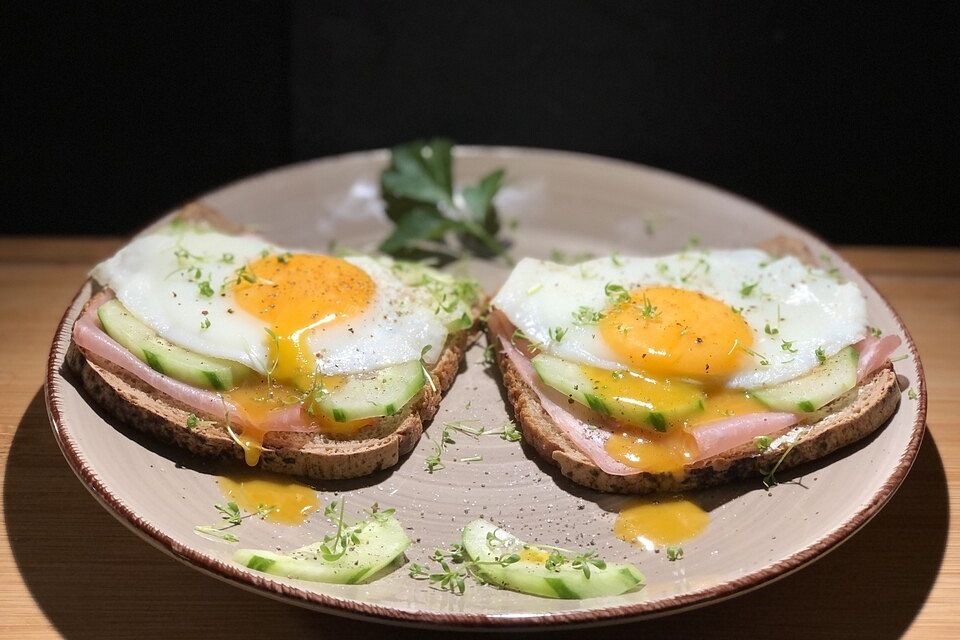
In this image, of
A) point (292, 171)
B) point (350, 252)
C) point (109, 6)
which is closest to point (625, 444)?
point (350, 252)

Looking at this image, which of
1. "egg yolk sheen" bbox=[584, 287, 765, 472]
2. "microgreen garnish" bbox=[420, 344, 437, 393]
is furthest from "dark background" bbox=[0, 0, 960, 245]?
"microgreen garnish" bbox=[420, 344, 437, 393]

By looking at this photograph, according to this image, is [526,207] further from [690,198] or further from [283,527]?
[283,527]

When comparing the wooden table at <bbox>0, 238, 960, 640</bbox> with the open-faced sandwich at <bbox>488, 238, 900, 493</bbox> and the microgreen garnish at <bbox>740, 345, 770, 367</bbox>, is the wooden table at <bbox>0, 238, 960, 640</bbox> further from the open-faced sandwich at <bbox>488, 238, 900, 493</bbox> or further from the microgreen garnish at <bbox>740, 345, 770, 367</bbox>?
the microgreen garnish at <bbox>740, 345, 770, 367</bbox>

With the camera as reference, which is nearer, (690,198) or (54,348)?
(54,348)

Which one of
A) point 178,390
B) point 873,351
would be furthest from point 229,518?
point 873,351

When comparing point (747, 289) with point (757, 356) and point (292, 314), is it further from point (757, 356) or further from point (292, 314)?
point (292, 314)

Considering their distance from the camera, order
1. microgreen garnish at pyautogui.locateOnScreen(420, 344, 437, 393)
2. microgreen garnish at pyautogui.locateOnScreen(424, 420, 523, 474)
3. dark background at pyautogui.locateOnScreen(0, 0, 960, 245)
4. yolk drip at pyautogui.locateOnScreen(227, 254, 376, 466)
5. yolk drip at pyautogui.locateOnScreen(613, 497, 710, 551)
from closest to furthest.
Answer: yolk drip at pyautogui.locateOnScreen(613, 497, 710, 551)
yolk drip at pyautogui.locateOnScreen(227, 254, 376, 466)
microgreen garnish at pyautogui.locateOnScreen(424, 420, 523, 474)
microgreen garnish at pyautogui.locateOnScreen(420, 344, 437, 393)
dark background at pyautogui.locateOnScreen(0, 0, 960, 245)
